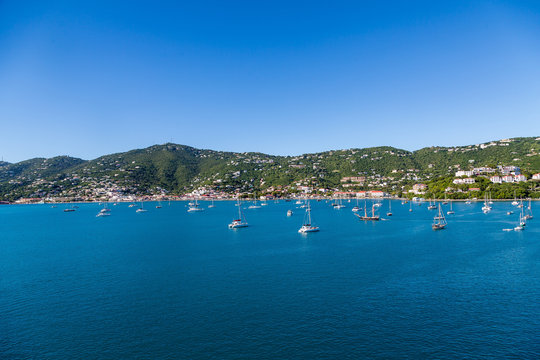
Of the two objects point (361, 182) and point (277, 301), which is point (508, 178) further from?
point (277, 301)

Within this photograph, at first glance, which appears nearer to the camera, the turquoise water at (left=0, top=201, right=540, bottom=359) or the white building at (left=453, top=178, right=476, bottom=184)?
the turquoise water at (left=0, top=201, right=540, bottom=359)

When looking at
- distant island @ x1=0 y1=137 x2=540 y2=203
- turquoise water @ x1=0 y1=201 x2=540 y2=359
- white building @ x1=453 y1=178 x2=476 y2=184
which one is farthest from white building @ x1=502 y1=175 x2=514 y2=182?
turquoise water @ x1=0 y1=201 x2=540 y2=359

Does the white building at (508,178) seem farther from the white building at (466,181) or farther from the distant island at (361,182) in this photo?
the white building at (466,181)

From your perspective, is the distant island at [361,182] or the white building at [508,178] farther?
the distant island at [361,182]

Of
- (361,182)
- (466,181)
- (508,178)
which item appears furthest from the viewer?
(361,182)

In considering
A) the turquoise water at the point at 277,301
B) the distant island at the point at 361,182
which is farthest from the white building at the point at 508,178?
the turquoise water at the point at 277,301

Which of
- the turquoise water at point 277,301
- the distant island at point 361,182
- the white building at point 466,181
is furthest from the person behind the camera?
the distant island at point 361,182

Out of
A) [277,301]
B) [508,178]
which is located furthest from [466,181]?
[277,301]

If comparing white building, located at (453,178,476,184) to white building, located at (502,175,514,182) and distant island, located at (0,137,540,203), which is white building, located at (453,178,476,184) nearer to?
distant island, located at (0,137,540,203)

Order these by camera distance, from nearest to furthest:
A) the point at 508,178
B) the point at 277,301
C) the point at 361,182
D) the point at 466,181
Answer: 1. the point at 277,301
2. the point at 508,178
3. the point at 466,181
4. the point at 361,182

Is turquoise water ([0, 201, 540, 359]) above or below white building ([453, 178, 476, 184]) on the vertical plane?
below
